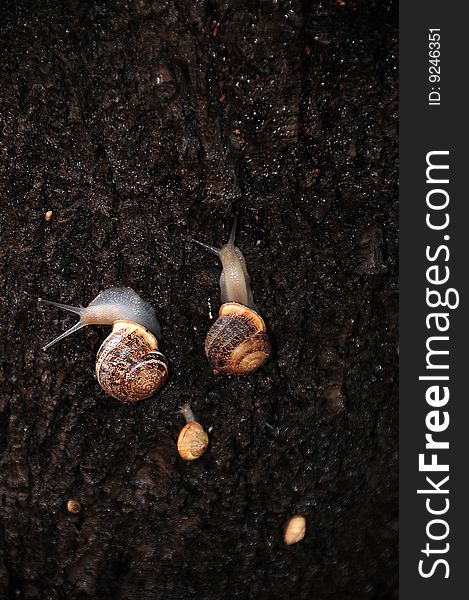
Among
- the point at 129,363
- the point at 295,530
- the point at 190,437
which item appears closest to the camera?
the point at 129,363

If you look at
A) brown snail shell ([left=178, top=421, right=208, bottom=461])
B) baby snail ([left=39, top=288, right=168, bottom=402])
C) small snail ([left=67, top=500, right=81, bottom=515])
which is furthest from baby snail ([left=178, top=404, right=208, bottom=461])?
small snail ([left=67, top=500, right=81, bottom=515])

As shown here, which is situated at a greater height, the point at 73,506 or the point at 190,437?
the point at 190,437

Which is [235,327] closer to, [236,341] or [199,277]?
[236,341]

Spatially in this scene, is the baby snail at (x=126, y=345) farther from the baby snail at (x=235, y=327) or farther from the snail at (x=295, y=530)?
the snail at (x=295, y=530)

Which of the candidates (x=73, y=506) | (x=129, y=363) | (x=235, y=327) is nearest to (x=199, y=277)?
(x=235, y=327)

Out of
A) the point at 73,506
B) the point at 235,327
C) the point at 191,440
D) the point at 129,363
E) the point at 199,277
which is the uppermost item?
the point at 199,277

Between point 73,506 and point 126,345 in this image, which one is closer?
point 126,345

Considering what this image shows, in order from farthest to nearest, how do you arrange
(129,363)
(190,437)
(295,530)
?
(295,530), (190,437), (129,363)
